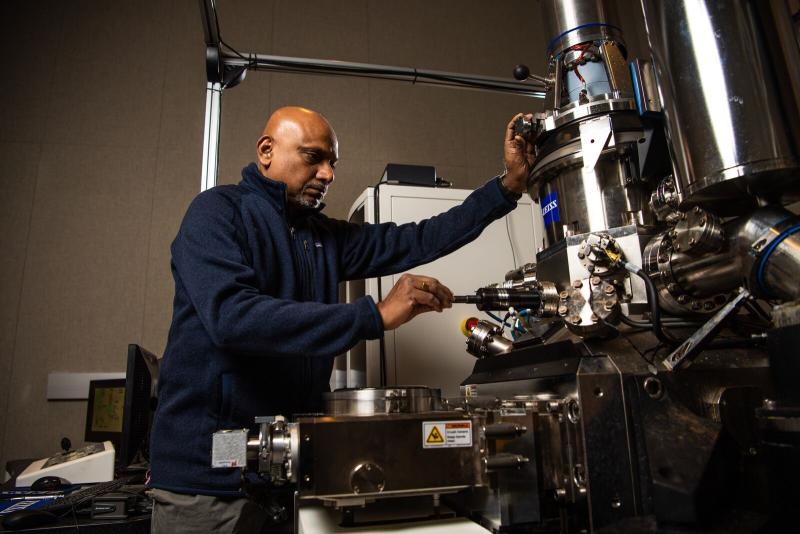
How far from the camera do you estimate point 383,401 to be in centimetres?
75

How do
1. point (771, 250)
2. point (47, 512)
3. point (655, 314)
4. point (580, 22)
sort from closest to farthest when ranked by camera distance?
1. point (771, 250)
2. point (655, 314)
3. point (580, 22)
4. point (47, 512)

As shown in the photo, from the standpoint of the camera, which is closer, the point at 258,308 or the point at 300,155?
the point at 258,308

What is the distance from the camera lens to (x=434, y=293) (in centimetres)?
101

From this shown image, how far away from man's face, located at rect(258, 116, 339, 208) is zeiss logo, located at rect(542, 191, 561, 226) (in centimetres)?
58

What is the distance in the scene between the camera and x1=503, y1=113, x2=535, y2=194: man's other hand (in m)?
1.16

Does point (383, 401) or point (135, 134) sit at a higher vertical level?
point (135, 134)

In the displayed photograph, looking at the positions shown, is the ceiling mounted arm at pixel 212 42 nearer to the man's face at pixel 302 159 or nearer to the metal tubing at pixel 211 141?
the metal tubing at pixel 211 141

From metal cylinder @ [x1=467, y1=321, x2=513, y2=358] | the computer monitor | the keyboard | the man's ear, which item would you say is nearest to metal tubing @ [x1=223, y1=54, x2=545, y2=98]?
the man's ear

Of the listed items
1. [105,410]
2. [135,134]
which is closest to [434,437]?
[105,410]

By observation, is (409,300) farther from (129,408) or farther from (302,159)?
(129,408)

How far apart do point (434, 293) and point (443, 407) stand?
0.25 m

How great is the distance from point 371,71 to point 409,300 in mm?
697

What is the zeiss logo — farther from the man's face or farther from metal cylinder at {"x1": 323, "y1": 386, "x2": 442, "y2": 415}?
the man's face

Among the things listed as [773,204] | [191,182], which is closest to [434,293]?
[773,204]
